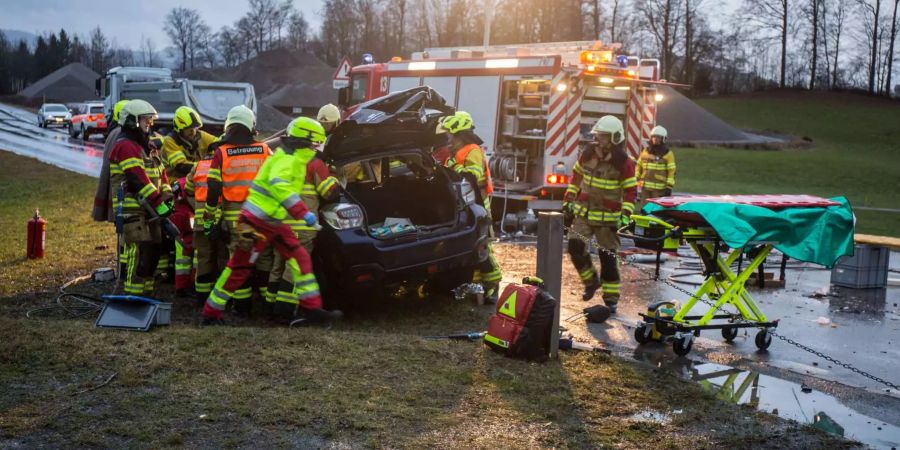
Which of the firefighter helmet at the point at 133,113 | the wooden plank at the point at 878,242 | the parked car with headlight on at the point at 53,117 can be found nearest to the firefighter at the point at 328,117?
the firefighter helmet at the point at 133,113

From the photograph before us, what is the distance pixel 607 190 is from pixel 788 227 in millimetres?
1832

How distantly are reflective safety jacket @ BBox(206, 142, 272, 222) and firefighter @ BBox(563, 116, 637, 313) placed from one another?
2.91 metres

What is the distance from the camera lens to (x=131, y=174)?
7598 millimetres

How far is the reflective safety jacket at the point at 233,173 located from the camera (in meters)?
7.41

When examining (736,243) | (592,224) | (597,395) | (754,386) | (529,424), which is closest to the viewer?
(529,424)

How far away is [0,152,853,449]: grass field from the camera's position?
4492 mm

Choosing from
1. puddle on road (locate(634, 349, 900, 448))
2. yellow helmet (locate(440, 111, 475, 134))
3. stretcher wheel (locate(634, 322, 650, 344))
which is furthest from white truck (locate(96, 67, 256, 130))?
puddle on road (locate(634, 349, 900, 448))

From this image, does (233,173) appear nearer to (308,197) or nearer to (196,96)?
(308,197)

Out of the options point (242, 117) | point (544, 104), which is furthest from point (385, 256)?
point (544, 104)

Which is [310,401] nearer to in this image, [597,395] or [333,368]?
[333,368]

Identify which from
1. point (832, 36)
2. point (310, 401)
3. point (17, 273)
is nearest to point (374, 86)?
point (17, 273)

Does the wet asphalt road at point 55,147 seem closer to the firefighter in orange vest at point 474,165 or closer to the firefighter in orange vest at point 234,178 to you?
the firefighter in orange vest at point 474,165

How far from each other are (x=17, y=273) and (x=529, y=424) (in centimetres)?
656

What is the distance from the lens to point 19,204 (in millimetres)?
15258
